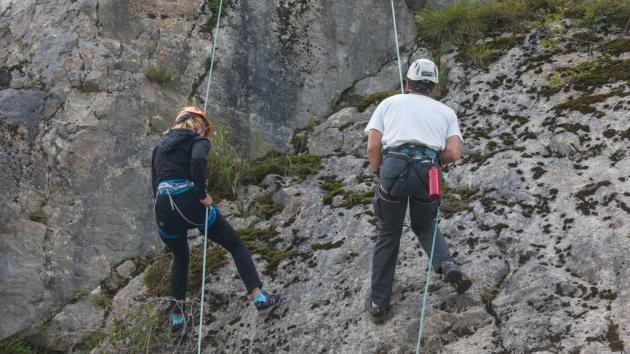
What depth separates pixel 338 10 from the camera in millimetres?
11008

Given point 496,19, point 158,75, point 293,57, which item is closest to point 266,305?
point 158,75

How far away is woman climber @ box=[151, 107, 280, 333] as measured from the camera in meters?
6.93

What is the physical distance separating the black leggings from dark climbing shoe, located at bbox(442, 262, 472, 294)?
6.22ft

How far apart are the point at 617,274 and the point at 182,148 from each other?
13.2 feet

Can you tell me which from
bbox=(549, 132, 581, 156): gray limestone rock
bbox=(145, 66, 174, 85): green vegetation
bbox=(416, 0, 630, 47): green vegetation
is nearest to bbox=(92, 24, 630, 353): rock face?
bbox=(549, 132, 581, 156): gray limestone rock

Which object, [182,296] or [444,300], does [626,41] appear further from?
[182,296]

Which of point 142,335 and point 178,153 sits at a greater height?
point 178,153

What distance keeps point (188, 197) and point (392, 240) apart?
6.53 ft

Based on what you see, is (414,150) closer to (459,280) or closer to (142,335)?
(459,280)

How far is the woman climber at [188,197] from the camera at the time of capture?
22.7ft

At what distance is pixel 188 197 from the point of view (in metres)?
6.96

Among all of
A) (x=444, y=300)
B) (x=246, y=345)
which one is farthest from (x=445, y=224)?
(x=246, y=345)

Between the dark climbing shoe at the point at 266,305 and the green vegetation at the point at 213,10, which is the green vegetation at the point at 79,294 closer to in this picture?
the dark climbing shoe at the point at 266,305

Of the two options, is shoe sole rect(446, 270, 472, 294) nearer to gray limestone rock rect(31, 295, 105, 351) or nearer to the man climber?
the man climber
